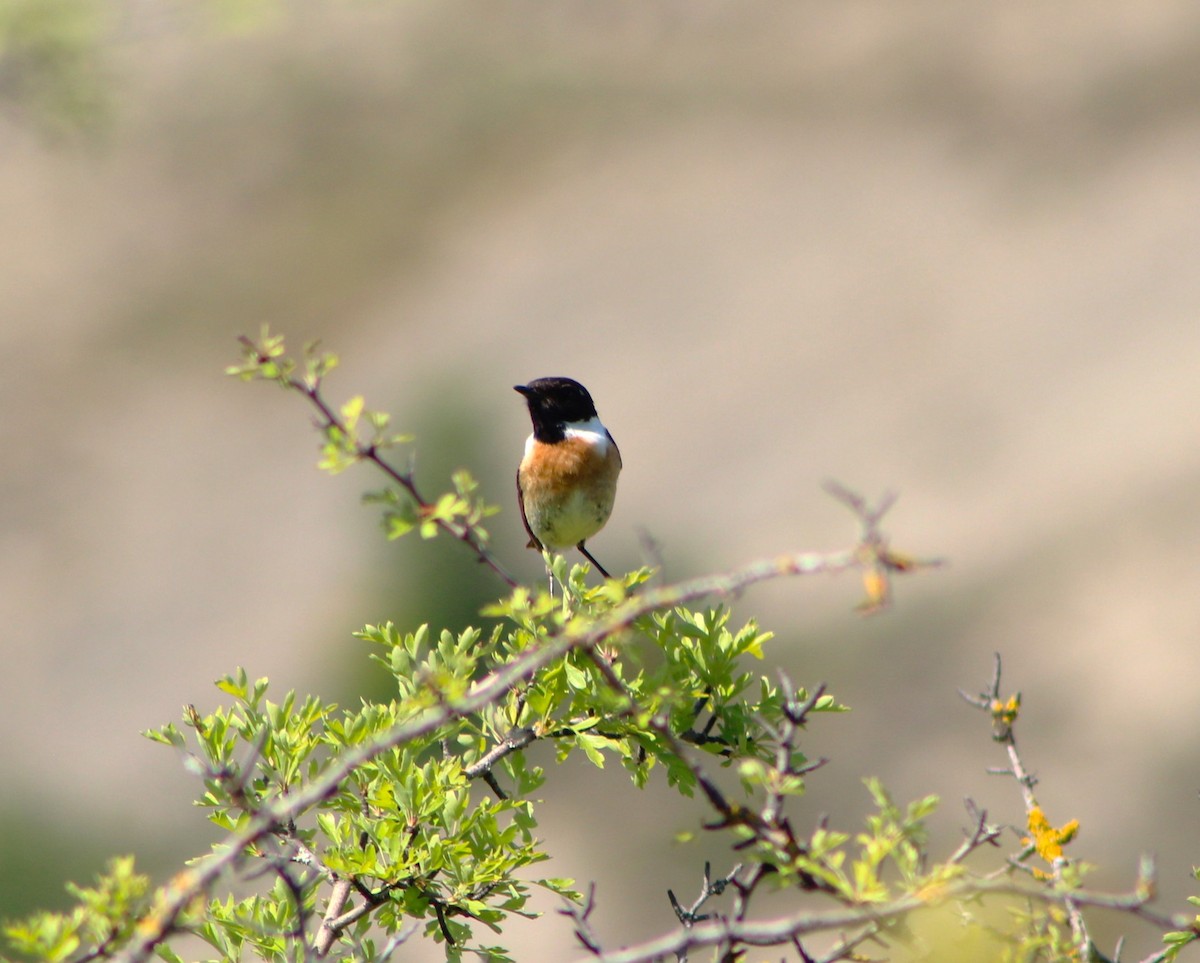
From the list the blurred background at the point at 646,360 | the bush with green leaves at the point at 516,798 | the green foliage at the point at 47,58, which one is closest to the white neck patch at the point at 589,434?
the bush with green leaves at the point at 516,798

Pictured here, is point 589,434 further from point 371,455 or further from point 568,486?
point 371,455

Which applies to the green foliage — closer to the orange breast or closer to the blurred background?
the blurred background

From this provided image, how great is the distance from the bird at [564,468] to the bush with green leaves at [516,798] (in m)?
2.76

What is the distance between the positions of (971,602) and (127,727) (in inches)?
731

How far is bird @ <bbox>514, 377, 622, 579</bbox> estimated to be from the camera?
5984 mm

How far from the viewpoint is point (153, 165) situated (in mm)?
38906

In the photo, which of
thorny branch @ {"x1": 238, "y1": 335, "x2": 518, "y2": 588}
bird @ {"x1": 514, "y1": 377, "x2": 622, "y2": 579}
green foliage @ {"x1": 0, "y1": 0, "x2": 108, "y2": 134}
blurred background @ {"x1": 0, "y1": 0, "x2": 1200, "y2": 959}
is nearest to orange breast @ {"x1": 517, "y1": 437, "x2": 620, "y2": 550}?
bird @ {"x1": 514, "y1": 377, "x2": 622, "y2": 579}

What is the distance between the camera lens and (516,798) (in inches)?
114

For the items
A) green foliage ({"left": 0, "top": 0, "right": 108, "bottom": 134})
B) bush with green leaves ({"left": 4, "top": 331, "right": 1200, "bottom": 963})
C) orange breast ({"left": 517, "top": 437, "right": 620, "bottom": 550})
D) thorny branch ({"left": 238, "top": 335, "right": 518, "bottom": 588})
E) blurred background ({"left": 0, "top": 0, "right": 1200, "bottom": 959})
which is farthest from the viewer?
blurred background ({"left": 0, "top": 0, "right": 1200, "bottom": 959})

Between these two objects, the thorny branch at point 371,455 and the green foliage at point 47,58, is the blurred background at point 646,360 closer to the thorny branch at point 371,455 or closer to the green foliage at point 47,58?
the green foliage at point 47,58

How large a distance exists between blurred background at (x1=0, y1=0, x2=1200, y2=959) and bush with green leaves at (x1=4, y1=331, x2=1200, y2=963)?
15.2 meters

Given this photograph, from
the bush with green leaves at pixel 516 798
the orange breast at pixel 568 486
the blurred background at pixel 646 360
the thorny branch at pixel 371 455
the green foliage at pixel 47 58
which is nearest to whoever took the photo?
the bush with green leaves at pixel 516 798

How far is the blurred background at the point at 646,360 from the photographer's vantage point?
2319 cm

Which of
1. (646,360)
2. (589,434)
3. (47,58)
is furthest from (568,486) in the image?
(646,360)
